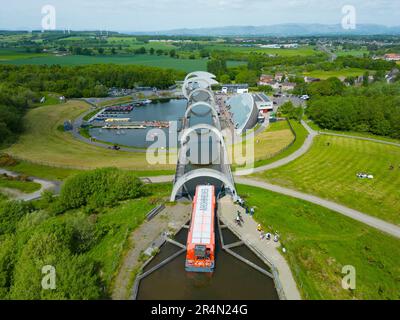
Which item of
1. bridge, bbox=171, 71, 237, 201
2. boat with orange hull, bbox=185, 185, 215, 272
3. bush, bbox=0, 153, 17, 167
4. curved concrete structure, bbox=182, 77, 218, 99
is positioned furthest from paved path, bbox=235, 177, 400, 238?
curved concrete structure, bbox=182, 77, 218, 99

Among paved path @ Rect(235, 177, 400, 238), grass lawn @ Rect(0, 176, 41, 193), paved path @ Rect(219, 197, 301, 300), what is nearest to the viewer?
paved path @ Rect(219, 197, 301, 300)

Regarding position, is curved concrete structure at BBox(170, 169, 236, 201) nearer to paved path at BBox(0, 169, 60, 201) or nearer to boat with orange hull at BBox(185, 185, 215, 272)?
boat with orange hull at BBox(185, 185, 215, 272)

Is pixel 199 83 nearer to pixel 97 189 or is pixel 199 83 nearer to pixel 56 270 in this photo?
pixel 97 189

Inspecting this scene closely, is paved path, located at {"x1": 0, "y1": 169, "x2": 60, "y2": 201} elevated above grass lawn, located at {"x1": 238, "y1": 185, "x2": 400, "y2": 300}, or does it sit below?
above

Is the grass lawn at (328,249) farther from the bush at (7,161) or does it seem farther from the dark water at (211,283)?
the bush at (7,161)

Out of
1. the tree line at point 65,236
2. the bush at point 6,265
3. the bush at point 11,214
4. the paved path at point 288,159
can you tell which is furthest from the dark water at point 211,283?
the paved path at point 288,159

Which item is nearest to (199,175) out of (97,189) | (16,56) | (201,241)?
(201,241)
